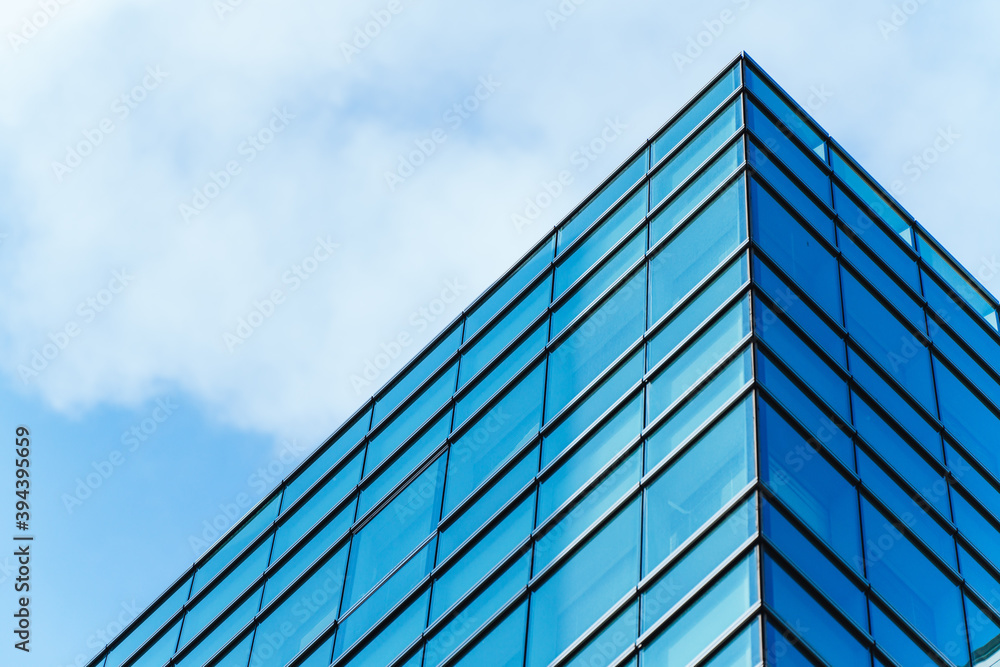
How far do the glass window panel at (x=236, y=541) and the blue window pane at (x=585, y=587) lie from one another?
9.82m

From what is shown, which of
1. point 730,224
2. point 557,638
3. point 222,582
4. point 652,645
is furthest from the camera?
point 222,582

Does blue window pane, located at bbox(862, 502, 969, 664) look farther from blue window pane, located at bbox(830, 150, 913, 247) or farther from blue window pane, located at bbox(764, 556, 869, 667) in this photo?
blue window pane, located at bbox(830, 150, 913, 247)

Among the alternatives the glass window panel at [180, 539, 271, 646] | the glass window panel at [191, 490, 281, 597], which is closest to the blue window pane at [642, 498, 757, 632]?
the glass window panel at [180, 539, 271, 646]

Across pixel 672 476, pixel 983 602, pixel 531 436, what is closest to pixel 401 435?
pixel 531 436

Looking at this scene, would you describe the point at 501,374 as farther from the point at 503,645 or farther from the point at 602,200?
the point at 503,645

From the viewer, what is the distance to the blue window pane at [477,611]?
53.8ft

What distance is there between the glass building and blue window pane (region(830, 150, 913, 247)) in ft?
0.19

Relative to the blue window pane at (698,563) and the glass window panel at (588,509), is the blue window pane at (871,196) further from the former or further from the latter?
the blue window pane at (698,563)

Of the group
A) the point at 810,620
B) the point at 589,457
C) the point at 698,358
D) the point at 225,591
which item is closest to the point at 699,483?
the point at 698,358

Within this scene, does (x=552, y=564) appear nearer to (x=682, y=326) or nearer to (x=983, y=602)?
(x=682, y=326)

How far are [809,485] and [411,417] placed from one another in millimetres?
8999

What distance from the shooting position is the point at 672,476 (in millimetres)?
14992

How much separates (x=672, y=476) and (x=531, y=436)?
11.4 ft

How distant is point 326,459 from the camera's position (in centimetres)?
2388
